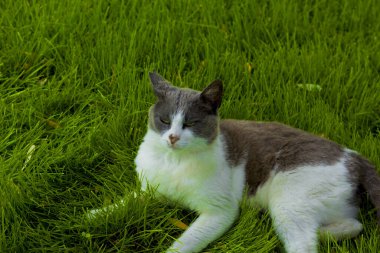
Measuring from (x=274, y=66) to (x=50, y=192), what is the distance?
6.28 ft

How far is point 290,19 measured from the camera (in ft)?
15.6

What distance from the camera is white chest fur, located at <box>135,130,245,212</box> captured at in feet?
10.4

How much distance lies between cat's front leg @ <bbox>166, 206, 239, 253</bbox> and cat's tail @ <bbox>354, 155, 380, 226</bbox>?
0.75 meters

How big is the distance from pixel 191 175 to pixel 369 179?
1.03 m

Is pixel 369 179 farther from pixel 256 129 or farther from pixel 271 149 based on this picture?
pixel 256 129

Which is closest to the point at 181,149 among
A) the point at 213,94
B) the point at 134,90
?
the point at 213,94

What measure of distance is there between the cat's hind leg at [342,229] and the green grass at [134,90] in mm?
48

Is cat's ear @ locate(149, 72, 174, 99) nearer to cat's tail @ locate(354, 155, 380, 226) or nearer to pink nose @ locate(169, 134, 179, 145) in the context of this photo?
pink nose @ locate(169, 134, 179, 145)

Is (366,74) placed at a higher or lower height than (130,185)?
higher

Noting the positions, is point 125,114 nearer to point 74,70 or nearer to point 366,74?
point 74,70

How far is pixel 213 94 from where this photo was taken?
3133 millimetres

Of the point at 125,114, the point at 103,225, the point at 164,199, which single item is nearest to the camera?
the point at 103,225

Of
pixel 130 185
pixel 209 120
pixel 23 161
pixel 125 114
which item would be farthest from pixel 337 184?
pixel 23 161

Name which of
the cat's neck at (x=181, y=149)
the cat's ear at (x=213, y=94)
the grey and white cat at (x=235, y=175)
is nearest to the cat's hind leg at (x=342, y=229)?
the grey and white cat at (x=235, y=175)
